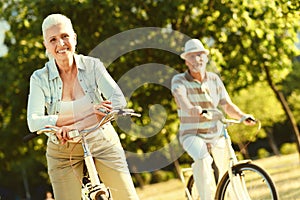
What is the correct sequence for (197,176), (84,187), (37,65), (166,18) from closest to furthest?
(84,187), (197,176), (166,18), (37,65)

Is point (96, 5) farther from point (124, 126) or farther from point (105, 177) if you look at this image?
point (105, 177)

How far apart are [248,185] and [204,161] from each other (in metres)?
0.87

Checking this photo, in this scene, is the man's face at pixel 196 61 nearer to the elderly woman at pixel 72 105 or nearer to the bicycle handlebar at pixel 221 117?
the bicycle handlebar at pixel 221 117

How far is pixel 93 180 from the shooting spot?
448 centimetres

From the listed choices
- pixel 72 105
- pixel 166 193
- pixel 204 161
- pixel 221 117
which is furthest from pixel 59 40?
pixel 166 193

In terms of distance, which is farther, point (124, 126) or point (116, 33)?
point (124, 126)

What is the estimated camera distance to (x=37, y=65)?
17.3m

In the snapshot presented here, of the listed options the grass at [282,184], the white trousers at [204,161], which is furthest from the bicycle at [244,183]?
the white trousers at [204,161]

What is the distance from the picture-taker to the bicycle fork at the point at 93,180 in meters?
4.33

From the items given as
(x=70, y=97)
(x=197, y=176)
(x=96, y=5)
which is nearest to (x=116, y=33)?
(x=96, y=5)

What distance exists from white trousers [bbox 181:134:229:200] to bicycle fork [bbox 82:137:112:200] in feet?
8.54

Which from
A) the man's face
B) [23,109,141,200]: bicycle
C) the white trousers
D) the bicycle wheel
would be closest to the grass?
the bicycle wheel

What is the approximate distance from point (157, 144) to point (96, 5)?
14538mm

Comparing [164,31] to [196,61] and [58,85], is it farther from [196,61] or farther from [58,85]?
[58,85]
